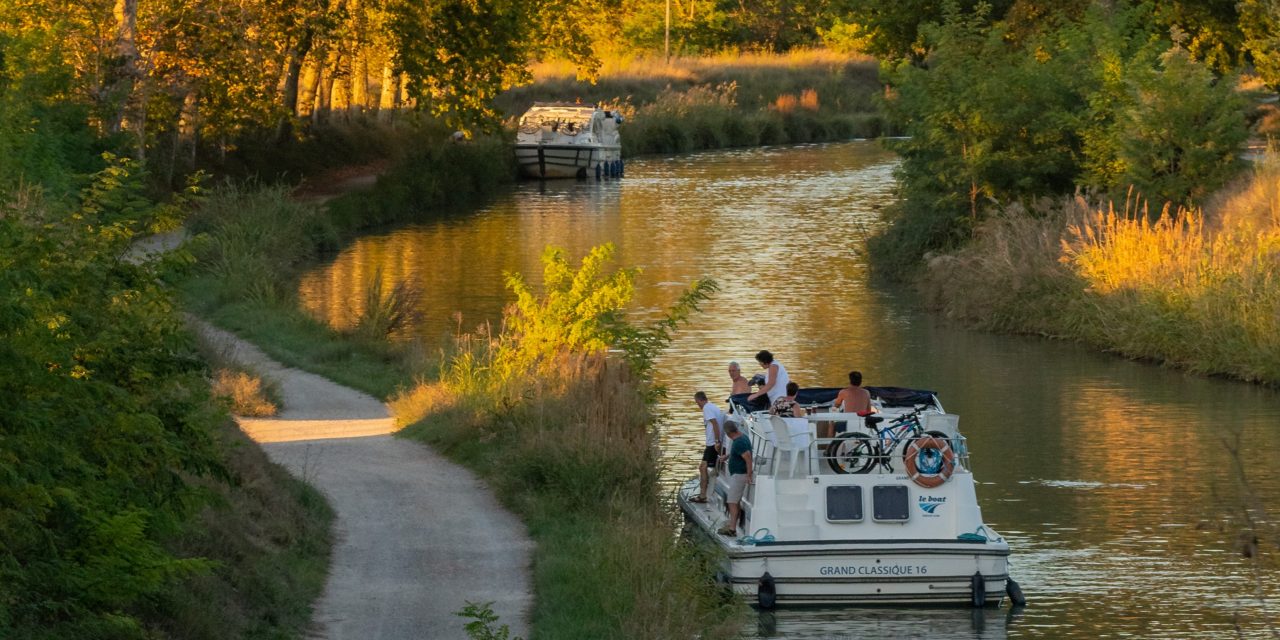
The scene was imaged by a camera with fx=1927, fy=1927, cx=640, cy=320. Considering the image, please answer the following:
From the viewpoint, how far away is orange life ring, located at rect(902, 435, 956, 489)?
62.1 feet

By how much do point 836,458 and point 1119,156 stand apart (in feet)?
68.1

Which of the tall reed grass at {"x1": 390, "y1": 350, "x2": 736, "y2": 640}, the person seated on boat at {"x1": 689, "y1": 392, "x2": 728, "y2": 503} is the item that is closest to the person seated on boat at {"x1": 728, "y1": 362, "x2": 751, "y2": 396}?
the tall reed grass at {"x1": 390, "y1": 350, "x2": 736, "y2": 640}

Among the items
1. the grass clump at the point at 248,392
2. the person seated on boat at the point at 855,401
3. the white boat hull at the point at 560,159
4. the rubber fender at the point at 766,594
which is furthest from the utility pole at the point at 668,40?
the rubber fender at the point at 766,594

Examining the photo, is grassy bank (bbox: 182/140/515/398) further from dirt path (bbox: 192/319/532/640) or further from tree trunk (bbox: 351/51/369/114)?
tree trunk (bbox: 351/51/369/114)

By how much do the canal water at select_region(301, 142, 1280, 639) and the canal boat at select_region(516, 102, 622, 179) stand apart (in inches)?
325

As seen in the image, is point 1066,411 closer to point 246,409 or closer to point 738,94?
point 246,409

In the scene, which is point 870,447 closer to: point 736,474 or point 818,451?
point 818,451

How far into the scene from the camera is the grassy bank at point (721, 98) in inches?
3393

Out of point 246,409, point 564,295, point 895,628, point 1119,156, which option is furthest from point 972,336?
point 895,628

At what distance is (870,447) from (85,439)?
9710mm

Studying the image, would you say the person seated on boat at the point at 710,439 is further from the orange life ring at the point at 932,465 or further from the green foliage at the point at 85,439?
the green foliage at the point at 85,439

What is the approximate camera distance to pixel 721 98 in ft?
301

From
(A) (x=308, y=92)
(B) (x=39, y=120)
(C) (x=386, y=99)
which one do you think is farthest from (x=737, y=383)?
(C) (x=386, y=99)

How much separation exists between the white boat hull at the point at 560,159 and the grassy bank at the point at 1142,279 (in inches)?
1265
